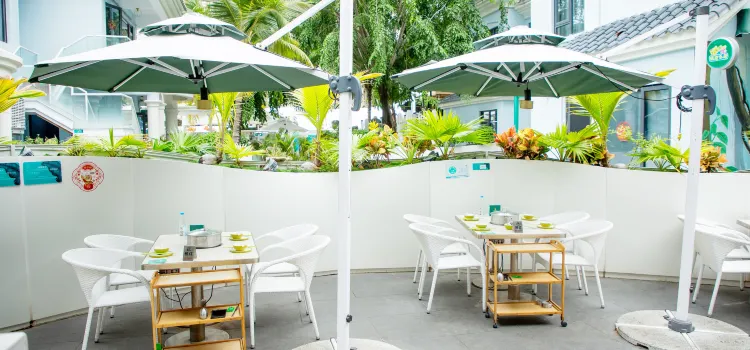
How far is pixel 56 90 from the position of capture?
1205 centimetres

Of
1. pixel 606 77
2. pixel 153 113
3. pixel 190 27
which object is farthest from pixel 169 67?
pixel 153 113

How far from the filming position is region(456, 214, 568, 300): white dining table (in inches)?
207

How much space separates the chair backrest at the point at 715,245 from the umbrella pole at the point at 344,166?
396 centimetres

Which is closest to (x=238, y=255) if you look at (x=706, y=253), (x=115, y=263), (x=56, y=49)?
(x=115, y=263)

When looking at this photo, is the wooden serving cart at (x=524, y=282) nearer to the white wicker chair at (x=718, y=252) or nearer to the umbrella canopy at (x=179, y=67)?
the white wicker chair at (x=718, y=252)

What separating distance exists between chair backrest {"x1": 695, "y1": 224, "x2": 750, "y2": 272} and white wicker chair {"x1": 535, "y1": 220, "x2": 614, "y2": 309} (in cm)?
92

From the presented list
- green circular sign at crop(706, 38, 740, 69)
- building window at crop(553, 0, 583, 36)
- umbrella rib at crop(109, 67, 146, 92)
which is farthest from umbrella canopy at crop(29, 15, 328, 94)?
building window at crop(553, 0, 583, 36)

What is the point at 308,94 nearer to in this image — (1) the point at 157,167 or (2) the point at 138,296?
(1) the point at 157,167

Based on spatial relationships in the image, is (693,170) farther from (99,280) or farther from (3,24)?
(3,24)

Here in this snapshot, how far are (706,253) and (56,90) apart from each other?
41.5 ft

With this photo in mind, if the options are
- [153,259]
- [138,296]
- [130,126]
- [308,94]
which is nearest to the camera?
[153,259]

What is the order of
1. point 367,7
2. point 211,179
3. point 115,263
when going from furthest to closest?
point 367,7, point 211,179, point 115,263

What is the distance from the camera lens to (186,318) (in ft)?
13.6

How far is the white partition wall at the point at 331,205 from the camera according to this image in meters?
5.25
